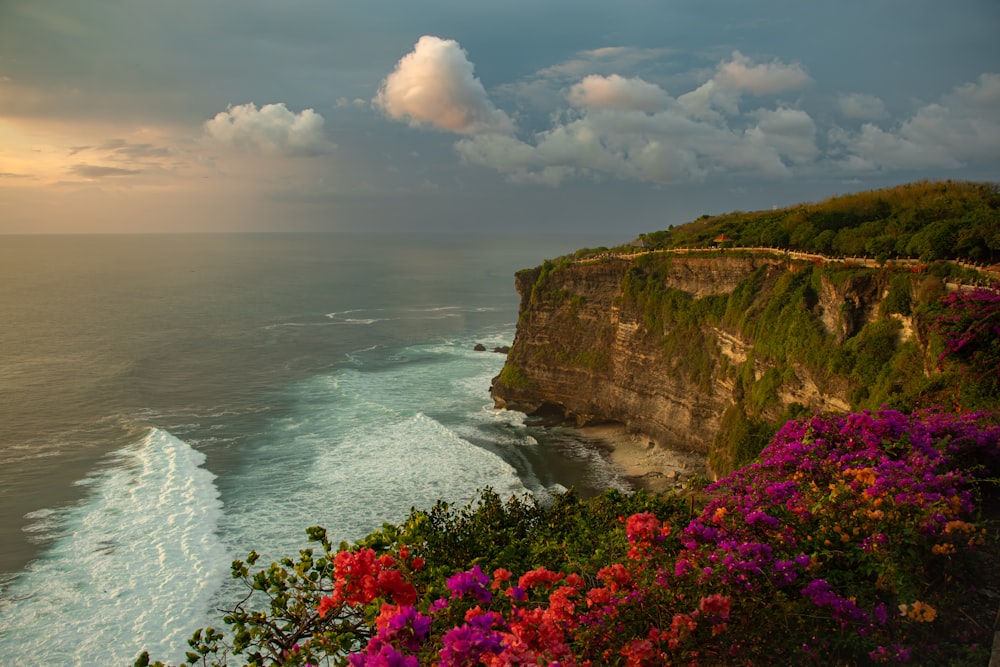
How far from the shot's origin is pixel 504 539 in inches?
605

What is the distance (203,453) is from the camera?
38031 mm

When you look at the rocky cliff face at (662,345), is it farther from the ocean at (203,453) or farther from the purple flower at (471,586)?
the purple flower at (471,586)

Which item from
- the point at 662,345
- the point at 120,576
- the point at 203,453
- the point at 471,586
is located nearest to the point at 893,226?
the point at 662,345

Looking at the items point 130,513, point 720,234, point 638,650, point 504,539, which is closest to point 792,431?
point 504,539

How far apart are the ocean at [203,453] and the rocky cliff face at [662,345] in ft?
13.3

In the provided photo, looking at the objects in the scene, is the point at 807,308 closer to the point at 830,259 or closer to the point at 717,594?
the point at 830,259

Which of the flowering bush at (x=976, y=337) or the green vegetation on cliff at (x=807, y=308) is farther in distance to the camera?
the green vegetation on cliff at (x=807, y=308)

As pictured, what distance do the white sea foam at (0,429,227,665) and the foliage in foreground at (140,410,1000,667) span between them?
51.4ft

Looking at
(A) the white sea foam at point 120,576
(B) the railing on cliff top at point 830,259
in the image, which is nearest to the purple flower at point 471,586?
(A) the white sea foam at point 120,576

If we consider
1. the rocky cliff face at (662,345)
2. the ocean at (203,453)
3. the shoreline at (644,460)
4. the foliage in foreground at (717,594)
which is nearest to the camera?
the foliage in foreground at (717,594)

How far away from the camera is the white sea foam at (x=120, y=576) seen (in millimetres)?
20594

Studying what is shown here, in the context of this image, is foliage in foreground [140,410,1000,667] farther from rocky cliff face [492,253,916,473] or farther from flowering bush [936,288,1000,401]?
rocky cliff face [492,253,916,473]

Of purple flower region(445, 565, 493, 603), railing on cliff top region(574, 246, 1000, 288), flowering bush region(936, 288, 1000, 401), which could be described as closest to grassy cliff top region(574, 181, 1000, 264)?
railing on cliff top region(574, 246, 1000, 288)

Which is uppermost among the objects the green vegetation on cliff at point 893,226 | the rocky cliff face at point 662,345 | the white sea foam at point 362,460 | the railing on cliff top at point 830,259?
the green vegetation on cliff at point 893,226
